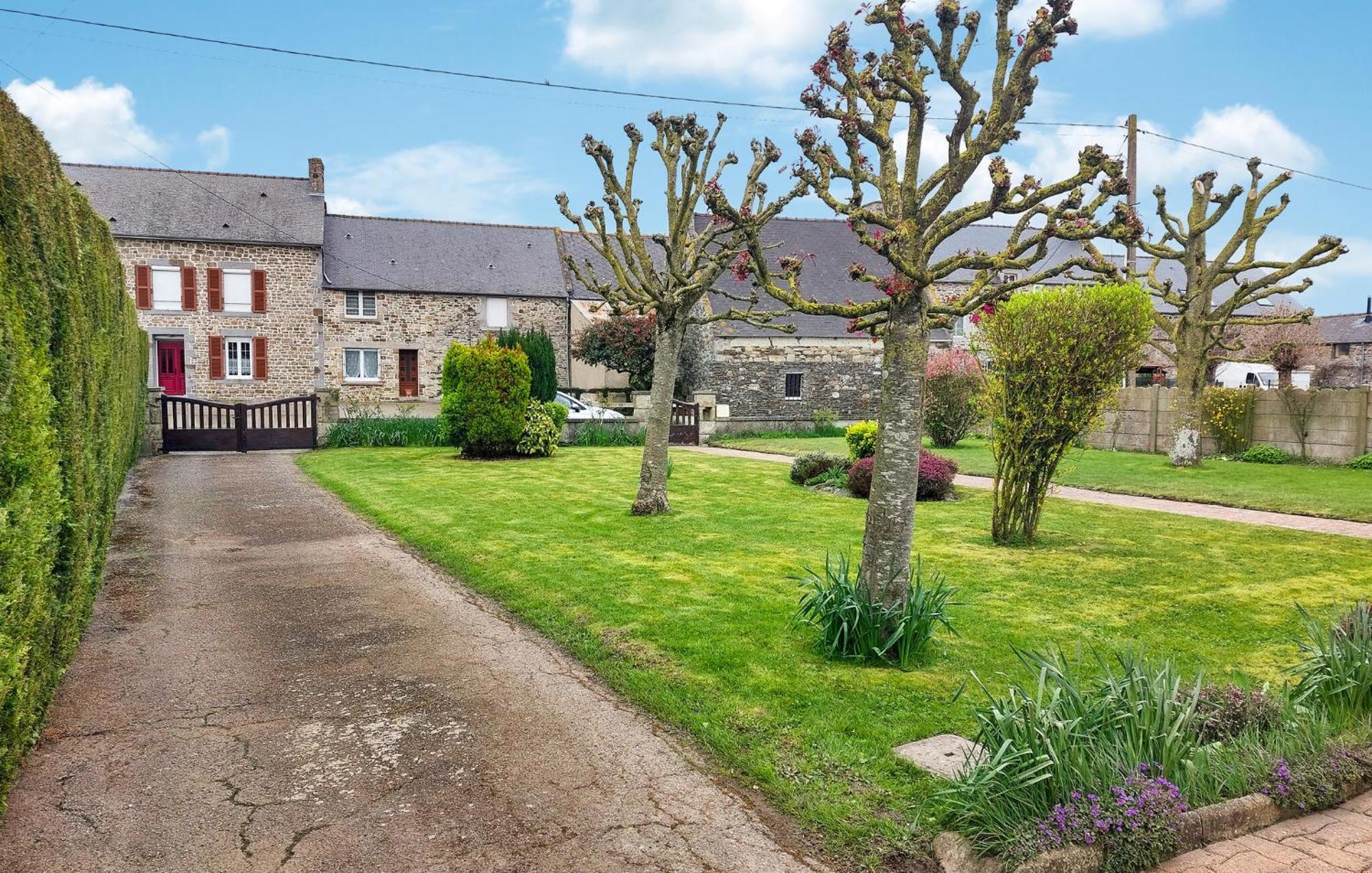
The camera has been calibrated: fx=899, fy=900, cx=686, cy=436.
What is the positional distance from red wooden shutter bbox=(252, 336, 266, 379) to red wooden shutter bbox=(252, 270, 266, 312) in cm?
126

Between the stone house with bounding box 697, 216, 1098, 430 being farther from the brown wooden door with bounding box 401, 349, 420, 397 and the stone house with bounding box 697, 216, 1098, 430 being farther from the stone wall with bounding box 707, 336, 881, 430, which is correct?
the brown wooden door with bounding box 401, 349, 420, 397


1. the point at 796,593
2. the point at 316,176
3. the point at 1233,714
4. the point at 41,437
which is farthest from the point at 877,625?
the point at 316,176

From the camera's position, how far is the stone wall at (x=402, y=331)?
3869 centimetres

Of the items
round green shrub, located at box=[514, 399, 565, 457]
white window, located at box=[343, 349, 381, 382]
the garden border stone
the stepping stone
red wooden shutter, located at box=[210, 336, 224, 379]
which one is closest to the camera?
the garden border stone

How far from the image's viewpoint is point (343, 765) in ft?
15.1

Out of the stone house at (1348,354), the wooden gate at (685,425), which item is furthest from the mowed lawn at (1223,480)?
the stone house at (1348,354)

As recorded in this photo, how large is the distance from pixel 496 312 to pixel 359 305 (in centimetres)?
581

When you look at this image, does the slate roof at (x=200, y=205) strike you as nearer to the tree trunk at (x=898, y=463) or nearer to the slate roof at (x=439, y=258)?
the slate roof at (x=439, y=258)

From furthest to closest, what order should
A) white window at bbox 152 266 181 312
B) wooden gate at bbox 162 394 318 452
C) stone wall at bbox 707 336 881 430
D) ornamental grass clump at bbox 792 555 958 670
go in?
white window at bbox 152 266 181 312 → stone wall at bbox 707 336 881 430 → wooden gate at bbox 162 394 318 452 → ornamental grass clump at bbox 792 555 958 670

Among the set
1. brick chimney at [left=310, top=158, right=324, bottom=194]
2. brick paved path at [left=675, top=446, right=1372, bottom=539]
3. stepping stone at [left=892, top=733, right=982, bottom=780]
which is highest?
brick chimney at [left=310, top=158, right=324, bottom=194]

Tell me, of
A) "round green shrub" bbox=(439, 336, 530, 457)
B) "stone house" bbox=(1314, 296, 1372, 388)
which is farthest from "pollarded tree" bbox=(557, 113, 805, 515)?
"stone house" bbox=(1314, 296, 1372, 388)

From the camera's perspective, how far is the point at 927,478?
47.3 feet

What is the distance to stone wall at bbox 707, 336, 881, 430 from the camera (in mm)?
36469

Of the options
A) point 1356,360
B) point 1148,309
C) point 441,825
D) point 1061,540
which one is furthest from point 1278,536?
point 1356,360
